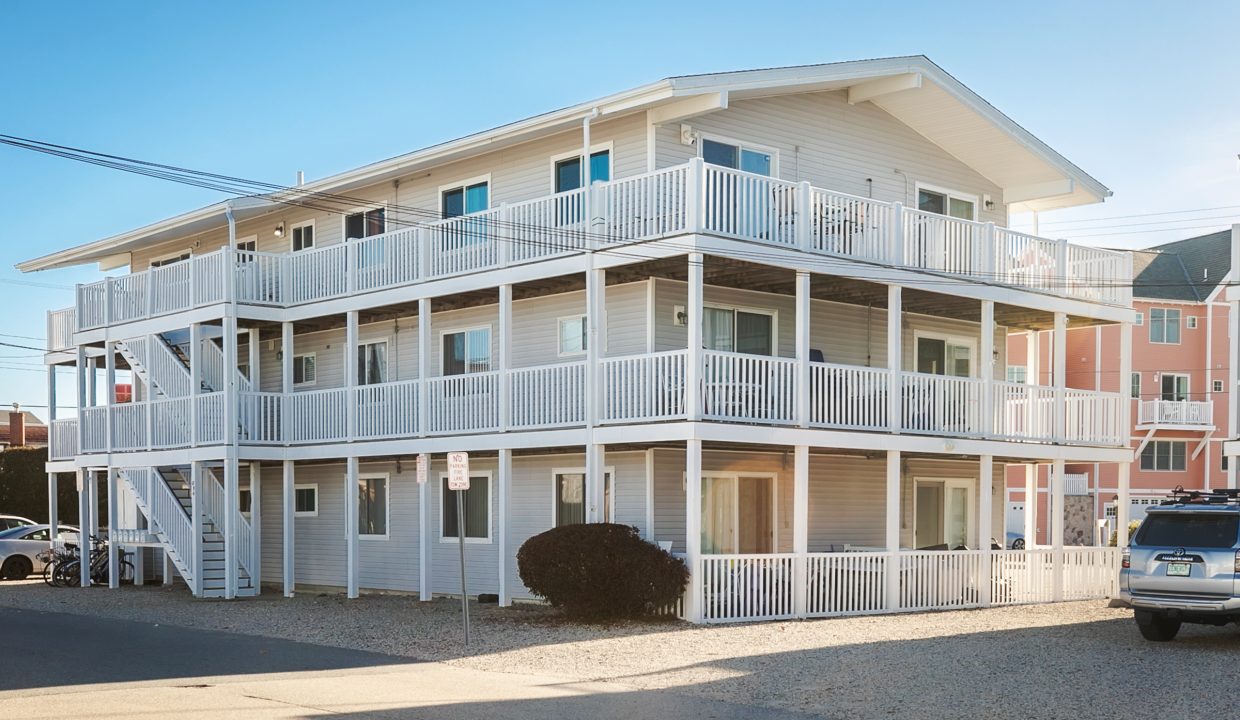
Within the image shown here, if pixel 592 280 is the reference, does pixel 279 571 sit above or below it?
below

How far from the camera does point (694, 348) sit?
21781 millimetres

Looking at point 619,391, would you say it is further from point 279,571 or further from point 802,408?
point 279,571

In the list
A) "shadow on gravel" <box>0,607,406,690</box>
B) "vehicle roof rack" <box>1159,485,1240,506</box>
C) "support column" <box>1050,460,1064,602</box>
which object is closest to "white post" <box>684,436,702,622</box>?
"shadow on gravel" <box>0,607,406,690</box>

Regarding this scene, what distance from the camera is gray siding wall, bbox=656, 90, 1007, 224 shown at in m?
25.5

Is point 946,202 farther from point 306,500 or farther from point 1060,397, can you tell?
point 306,500

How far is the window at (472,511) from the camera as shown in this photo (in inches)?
1088

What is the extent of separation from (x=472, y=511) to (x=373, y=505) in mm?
3345

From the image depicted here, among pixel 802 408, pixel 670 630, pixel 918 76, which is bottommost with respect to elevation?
pixel 670 630

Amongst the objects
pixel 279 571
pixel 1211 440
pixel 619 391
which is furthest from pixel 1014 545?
pixel 619 391

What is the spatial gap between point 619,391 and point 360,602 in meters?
7.49

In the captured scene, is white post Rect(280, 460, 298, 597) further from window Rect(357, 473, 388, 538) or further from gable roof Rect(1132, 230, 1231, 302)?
gable roof Rect(1132, 230, 1231, 302)

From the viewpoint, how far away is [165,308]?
3156 centimetres

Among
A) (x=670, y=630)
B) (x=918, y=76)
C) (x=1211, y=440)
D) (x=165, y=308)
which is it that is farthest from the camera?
(x=1211, y=440)

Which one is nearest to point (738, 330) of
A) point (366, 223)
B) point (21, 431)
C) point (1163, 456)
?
point (366, 223)
